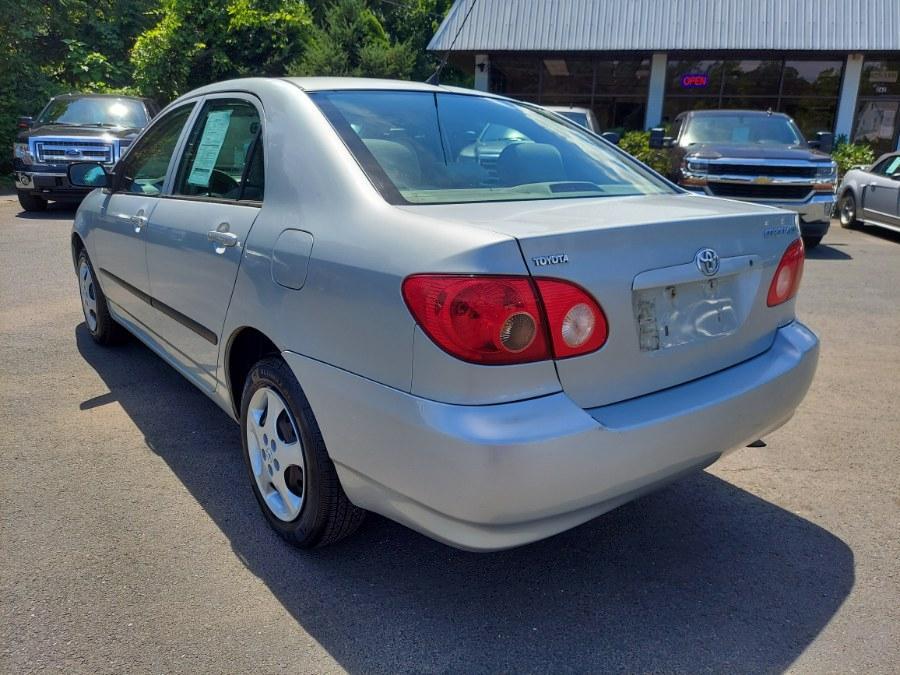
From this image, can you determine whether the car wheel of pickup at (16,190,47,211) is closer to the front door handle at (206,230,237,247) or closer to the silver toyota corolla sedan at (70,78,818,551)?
the silver toyota corolla sedan at (70,78,818,551)

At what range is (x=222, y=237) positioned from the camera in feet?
9.45

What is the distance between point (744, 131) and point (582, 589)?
31.6ft

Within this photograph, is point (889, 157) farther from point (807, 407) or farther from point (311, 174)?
point (311, 174)

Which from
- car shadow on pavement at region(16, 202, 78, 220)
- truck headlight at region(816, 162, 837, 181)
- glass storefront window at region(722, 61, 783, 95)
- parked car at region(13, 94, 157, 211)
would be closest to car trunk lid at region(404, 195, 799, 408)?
truck headlight at region(816, 162, 837, 181)

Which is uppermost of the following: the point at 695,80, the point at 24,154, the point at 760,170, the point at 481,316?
the point at 695,80

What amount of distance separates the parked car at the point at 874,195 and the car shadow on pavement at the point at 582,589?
31.8 ft

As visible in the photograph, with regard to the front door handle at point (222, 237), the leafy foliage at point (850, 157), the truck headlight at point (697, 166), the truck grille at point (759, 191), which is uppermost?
the front door handle at point (222, 237)

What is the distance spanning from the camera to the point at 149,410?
405 cm

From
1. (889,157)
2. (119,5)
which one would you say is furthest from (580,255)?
(119,5)

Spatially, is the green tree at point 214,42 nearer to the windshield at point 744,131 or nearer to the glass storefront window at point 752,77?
the glass storefront window at point 752,77

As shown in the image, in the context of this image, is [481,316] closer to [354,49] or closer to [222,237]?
[222,237]

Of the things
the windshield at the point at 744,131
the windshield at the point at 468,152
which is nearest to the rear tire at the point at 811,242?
the windshield at the point at 744,131

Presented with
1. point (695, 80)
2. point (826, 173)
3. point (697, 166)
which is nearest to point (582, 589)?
point (697, 166)

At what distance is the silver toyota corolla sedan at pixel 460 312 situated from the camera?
1.97m
